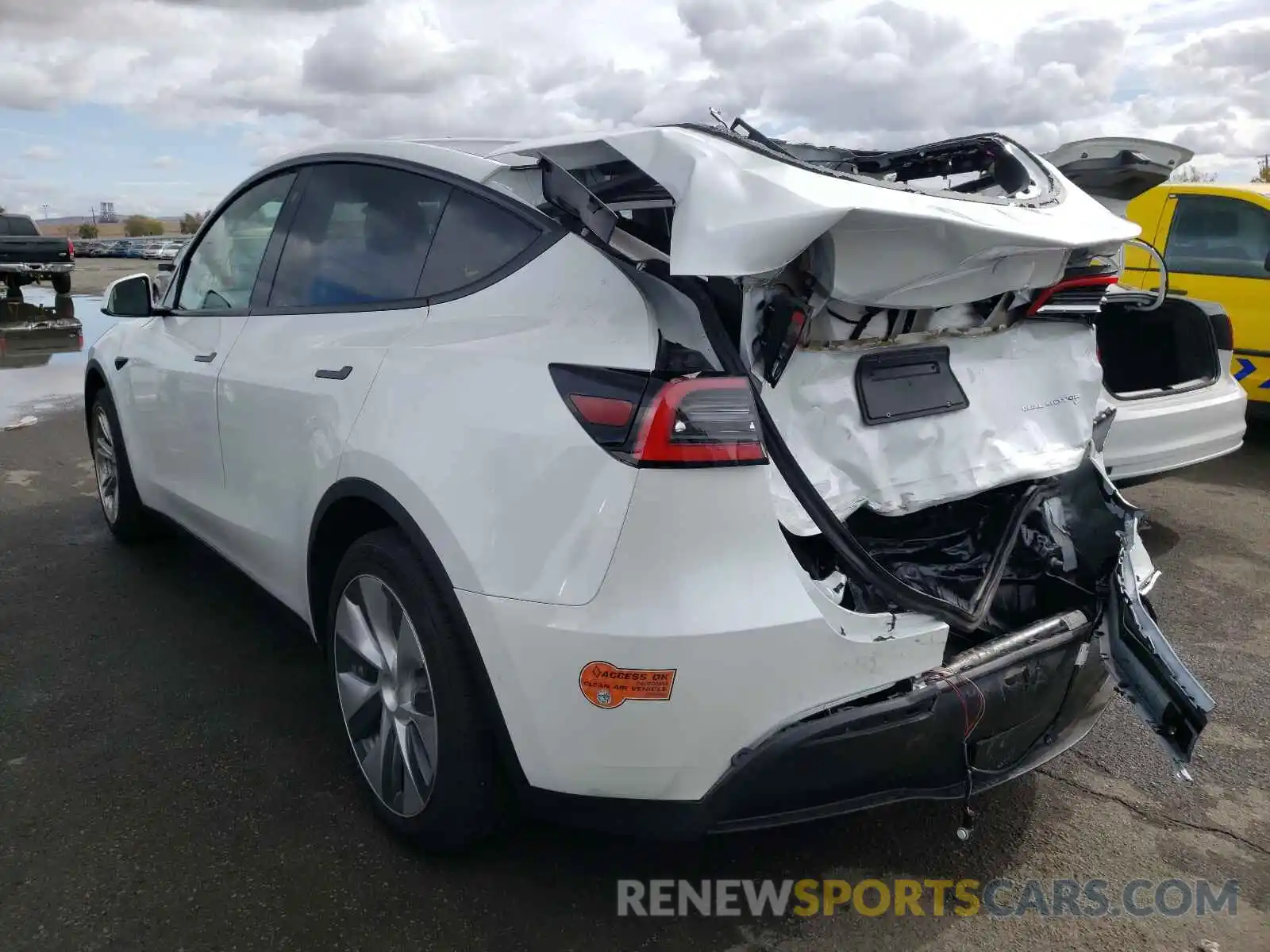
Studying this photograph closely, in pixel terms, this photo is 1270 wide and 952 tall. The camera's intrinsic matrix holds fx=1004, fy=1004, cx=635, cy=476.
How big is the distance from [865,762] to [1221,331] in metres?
4.11

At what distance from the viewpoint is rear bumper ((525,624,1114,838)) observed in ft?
6.73

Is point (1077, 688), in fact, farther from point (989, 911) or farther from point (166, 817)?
point (166, 817)

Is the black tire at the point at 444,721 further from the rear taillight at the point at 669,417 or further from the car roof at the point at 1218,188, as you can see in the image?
the car roof at the point at 1218,188

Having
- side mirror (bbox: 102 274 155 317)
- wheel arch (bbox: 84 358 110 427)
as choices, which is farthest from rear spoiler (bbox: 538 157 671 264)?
wheel arch (bbox: 84 358 110 427)

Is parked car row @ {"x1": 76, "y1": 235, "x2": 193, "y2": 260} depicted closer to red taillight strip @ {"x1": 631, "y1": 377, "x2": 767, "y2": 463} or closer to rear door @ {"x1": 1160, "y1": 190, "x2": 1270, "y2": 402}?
rear door @ {"x1": 1160, "y1": 190, "x2": 1270, "y2": 402}

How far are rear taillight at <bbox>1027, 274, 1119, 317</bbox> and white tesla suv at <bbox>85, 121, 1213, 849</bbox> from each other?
1cm

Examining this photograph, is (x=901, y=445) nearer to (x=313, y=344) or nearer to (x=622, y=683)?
(x=622, y=683)

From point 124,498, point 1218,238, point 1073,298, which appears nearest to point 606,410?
point 1073,298

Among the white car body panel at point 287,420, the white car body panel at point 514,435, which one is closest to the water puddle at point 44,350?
the white car body panel at point 287,420

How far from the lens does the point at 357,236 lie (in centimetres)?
300

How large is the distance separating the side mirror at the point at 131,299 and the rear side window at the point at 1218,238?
6628 millimetres

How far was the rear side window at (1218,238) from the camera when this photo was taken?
688 cm

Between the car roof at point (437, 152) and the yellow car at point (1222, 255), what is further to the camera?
the yellow car at point (1222, 255)

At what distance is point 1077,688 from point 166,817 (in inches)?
95.1
